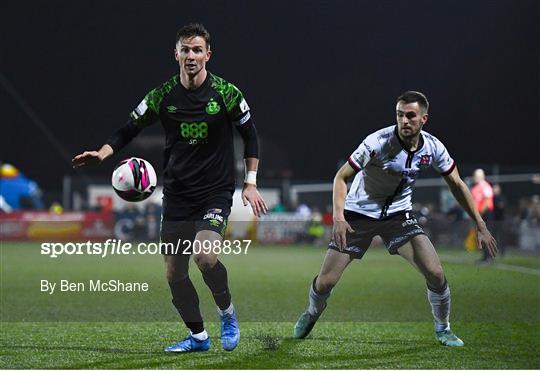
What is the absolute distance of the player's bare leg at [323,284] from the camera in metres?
6.31

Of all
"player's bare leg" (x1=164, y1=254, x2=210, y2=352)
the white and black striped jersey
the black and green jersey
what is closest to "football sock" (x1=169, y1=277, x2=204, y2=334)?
"player's bare leg" (x1=164, y1=254, x2=210, y2=352)

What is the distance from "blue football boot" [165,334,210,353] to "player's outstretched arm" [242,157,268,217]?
1.00 meters

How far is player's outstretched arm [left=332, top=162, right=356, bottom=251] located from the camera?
5812 mm

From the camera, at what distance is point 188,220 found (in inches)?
234

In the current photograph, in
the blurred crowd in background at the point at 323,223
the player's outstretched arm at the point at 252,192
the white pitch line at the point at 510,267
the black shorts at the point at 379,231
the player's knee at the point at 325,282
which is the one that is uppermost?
the player's outstretched arm at the point at 252,192

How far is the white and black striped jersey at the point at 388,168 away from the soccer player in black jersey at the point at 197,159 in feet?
2.83

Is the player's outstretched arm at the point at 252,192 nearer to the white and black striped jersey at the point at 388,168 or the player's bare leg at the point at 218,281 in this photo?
the player's bare leg at the point at 218,281

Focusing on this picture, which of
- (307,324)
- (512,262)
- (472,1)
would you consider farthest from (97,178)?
(307,324)

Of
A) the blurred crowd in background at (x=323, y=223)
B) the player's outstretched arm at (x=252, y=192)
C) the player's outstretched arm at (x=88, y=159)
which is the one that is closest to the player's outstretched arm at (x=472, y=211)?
the player's outstretched arm at (x=252, y=192)

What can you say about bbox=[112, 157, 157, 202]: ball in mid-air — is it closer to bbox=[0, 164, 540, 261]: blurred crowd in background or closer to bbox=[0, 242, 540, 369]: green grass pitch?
bbox=[0, 242, 540, 369]: green grass pitch

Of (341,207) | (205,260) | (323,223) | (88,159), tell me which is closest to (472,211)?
(341,207)

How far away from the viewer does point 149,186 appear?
5957 mm

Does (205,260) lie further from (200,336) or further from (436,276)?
(436,276)

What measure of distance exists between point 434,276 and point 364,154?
106 cm
